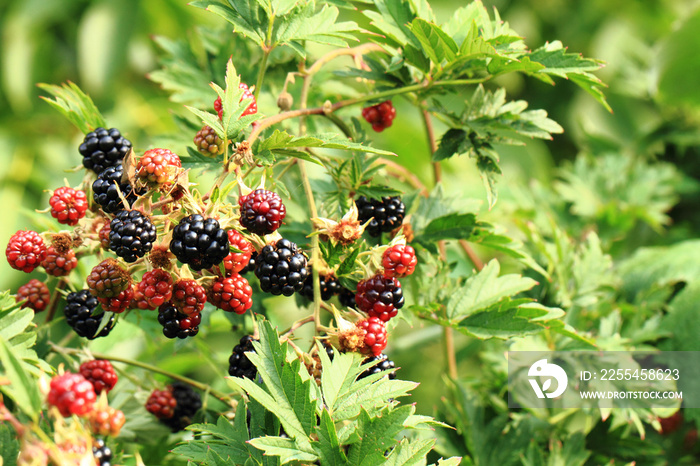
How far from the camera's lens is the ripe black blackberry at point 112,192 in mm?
883

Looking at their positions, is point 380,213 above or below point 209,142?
below

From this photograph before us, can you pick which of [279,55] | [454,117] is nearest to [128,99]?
[279,55]

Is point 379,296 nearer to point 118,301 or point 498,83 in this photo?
point 118,301

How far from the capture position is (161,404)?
117 cm

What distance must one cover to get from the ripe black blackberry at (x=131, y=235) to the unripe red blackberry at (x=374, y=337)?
34 cm

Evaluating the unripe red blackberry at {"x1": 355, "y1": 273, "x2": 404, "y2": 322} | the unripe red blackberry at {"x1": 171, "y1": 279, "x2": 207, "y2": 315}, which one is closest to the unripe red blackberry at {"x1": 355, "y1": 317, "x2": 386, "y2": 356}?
the unripe red blackberry at {"x1": 355, "y1": 273, "x2": 404, "y2": 322}

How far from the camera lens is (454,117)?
1.20 m

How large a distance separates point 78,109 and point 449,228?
2.57ft

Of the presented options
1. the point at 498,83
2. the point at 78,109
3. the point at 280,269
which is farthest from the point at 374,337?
the point at 498,83

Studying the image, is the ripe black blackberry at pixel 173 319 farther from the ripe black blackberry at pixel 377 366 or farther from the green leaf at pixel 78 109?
the green leaf at pixel 78 109

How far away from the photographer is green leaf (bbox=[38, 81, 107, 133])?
1130mm

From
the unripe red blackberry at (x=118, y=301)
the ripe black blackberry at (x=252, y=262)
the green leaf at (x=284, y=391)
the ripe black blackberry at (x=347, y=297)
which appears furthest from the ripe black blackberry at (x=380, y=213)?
the unripe red blackberry at (x=118, y=301)

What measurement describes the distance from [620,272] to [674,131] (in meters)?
0.76

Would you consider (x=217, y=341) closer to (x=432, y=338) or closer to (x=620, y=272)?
(x=432, y=338)
